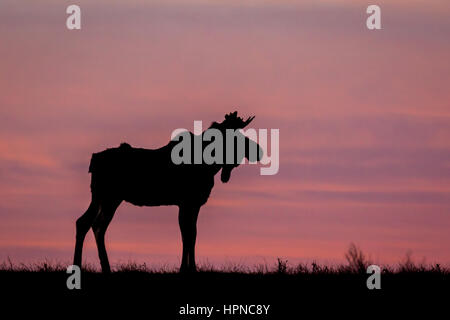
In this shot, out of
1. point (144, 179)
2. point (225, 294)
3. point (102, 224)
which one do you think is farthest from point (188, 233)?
point (225, 294)

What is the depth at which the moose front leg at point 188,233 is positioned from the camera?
23.0 m

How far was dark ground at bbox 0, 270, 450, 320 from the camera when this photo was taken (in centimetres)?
1816

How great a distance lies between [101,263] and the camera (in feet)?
78.2

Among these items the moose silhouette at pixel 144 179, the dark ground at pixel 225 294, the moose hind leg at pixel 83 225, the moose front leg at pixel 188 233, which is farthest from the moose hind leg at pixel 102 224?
the dark ground at pixel 225 294

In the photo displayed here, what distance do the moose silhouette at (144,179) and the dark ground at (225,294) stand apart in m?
2.48

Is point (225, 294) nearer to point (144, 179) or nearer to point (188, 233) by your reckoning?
point (188, 233)

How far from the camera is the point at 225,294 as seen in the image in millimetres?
19391

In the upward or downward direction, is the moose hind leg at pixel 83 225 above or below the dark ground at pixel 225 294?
above

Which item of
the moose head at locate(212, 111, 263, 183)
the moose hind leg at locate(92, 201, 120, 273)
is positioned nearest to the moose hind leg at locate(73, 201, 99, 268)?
the moose hind leg at locate(92, 201, 120, 273)

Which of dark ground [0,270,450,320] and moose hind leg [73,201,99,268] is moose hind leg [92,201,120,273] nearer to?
moose hind leg [73,201,99,268]

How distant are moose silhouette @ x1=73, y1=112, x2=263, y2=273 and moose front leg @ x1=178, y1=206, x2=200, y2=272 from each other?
29 cm

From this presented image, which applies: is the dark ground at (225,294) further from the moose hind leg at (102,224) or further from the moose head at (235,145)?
the moose head at (235,145)
